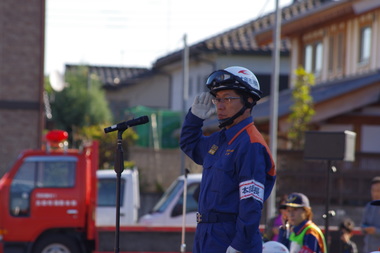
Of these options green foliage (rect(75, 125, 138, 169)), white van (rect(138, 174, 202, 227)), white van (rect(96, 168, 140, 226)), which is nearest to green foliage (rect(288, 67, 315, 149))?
white van (rect(96, 168, 140, 226))

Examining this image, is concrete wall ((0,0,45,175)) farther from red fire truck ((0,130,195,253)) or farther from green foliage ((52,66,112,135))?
green foliage ((52,66,112,135))

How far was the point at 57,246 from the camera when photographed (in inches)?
569

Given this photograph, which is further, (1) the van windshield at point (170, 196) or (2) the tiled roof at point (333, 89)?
(2) the tiled roof at point (333, 89)

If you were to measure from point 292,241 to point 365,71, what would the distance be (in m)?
15.5

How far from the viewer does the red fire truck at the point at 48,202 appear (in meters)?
14.4

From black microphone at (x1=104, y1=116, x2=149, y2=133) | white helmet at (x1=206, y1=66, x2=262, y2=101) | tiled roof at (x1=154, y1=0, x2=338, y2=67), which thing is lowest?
black microphone at (x1=104, y1=116, x2=149, y2=133)

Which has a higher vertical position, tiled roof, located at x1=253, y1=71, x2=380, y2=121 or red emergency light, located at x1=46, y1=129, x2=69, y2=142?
tiled roof, located at x1=253, y1=71, x2=380, y2=121

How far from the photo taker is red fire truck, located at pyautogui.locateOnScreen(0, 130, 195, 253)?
568 inches

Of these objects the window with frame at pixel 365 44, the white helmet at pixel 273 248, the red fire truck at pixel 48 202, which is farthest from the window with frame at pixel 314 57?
the white helmet at pixel 273 248

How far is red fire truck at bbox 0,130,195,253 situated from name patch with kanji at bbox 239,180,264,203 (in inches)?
348

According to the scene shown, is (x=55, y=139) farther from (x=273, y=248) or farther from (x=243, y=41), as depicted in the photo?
(x=243, y=41)

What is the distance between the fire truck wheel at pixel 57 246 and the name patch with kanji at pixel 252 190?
9096mm

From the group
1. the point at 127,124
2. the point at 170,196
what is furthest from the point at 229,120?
the point at 170,196

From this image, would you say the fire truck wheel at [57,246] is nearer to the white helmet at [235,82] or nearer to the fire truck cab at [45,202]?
the fire truck cab at [45,202]
